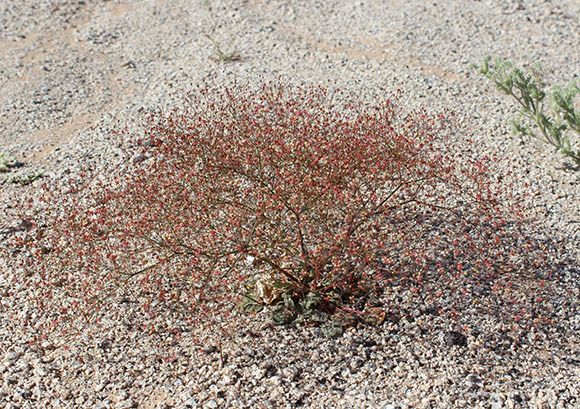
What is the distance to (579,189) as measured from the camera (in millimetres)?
6699

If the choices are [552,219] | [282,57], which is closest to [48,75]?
[282,57]

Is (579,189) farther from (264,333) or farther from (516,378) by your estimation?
(264,333)

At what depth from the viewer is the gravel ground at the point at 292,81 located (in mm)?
4320

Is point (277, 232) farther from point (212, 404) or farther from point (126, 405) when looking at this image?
point (126, 405)

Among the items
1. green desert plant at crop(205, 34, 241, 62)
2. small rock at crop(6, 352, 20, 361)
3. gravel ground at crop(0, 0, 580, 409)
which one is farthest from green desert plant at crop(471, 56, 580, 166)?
small rock at crop(6, 352, 20, 361)

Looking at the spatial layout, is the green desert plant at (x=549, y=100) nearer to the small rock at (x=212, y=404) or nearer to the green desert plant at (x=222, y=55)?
the green desert plant at (x=222, y=55)

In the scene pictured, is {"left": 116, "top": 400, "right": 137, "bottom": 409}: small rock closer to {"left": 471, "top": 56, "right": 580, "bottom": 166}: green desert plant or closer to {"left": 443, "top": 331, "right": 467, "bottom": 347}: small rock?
{"left": 443, "top": 331, "right": 467, "bottom": 347}: small rock

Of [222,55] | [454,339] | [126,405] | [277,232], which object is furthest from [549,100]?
[126,405]

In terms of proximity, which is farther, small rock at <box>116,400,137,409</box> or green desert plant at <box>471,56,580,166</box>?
green desert plant at <box>471,56,580,166</box>

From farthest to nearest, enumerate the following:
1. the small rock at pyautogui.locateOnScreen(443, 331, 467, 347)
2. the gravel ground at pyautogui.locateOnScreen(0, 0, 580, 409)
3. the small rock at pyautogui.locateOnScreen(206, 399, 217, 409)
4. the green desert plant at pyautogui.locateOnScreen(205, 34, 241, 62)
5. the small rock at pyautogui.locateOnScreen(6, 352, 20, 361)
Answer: the green desert plant at pyautogui.locateOnScreen(205, 34, 241, 62) → the small rock at pyautogui.locateOnScreen(6, 352, 20, 361) → the small rock at pyautogui.locateOnScreen(443, 331, 467, 347) → the gravel ground at pyautogui.locateOnScreen(0, 0, 580, 409) → the small rock at pyautogui.locateOnScreen(206, 399, 217, 409)

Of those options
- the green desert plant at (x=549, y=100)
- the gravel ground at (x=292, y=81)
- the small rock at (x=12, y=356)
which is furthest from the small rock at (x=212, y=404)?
the green desert plant at (x=549, y=100)

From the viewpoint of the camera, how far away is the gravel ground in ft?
14.2

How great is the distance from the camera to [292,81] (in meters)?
8.76

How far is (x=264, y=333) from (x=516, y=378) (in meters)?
1.82
